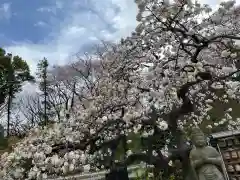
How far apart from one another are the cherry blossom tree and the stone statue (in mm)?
531

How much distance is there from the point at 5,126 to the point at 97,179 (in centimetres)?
1929

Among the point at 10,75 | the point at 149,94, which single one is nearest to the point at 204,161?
the point at 149,94

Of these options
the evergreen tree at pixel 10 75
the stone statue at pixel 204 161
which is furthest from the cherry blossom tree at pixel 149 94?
the evergreen tree at pixel 10 75

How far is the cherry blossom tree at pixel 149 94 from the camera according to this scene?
14.4 feet

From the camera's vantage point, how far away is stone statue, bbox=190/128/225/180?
4.23 m

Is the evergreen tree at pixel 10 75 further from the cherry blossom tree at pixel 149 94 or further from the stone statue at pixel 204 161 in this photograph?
the stone statue at pixel 204 161

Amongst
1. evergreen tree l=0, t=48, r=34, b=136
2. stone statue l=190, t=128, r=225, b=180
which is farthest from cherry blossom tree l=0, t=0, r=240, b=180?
evergreen tree l=0, t=48, r=34, b=136

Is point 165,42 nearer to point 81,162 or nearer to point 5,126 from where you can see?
point 81,162

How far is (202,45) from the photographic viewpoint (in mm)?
4312

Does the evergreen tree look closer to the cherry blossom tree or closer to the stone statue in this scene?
the cherry blossom tree

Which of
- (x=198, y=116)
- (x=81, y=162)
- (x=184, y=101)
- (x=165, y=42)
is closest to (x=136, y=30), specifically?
(x=165, y=42)

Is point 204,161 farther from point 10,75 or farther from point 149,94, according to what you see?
point 10,75

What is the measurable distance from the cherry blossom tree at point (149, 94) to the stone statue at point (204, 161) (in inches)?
20.9

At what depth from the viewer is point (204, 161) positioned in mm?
4246
